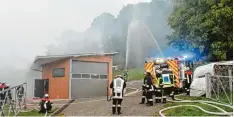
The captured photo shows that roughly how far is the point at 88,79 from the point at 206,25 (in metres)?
8.07

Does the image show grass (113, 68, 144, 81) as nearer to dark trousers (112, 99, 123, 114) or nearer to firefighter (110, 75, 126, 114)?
firefighter (110, 75, 126, 114)

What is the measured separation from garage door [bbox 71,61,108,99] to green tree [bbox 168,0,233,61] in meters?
5.65

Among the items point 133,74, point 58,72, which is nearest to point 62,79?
point 58,72

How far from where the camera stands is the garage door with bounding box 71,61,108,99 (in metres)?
21.4

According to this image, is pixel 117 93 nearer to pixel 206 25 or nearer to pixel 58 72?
pixel 206 25

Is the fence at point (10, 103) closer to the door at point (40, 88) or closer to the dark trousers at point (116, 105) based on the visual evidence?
the dark trousers at point (116, 105)

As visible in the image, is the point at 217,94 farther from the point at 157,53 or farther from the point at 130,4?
the point at 130,4

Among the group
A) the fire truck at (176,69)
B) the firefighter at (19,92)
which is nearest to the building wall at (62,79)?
the fire truck at (176,69)

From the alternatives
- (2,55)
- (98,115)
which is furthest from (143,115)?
(2,55)

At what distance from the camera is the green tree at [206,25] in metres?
19.0

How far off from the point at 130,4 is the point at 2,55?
3354cm

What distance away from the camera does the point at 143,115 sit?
1135 cm

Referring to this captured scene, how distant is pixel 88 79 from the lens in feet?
71.7

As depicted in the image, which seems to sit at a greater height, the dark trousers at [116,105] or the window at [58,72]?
the window at [58,72]
